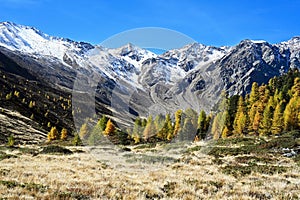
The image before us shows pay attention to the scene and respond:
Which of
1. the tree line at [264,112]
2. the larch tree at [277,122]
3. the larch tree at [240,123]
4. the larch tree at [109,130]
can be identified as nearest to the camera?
the larch tree at [109,130]

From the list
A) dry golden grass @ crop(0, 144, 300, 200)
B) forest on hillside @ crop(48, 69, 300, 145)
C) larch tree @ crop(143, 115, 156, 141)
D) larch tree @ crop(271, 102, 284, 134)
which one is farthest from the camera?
larch tree @ crop(271, 102, 284, 134)

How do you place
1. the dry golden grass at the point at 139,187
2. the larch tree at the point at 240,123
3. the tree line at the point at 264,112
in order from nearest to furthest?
1. the dry golden grass at the point at 139,187
2. the tree line at the point at 264,112
3. the larch tree at the point at 240,123

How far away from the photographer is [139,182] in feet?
53.7

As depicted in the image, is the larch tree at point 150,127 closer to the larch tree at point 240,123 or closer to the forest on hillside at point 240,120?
the forest on hillside at point 240,120

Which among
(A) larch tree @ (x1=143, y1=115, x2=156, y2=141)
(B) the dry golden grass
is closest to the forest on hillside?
(A) larch tree @ (x1=143, y1=115, x2=156, y2=141)

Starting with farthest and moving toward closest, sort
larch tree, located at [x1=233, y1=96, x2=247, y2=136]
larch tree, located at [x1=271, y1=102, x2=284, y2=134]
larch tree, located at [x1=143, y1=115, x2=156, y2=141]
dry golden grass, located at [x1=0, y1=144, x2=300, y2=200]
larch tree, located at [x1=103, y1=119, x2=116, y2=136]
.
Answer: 1. larch tree, located at [x1=233, y1=96, x2=247, y2=136]
2. larch tree, located at [x1=271, y1=102, x2=284, y2=134]
3. larch tree, located at [x1=103, y1=119, x2=116, y2=136]
4. larch tree, located at [x1=143, y1=115, x2=156, y2=141]
5. dry golden grass, located at [x1=0, y1=144, x2=300, y2=200]

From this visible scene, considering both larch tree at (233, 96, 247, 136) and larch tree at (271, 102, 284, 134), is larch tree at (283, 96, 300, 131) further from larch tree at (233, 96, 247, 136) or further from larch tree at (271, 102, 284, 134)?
larch tree at (233, 96, 247, 136)

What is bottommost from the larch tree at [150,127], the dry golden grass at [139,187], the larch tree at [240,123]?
the dry golden grass at [139,187]

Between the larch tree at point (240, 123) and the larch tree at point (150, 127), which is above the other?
the larch tree at point (240, 123)

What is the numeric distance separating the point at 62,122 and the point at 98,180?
516ft

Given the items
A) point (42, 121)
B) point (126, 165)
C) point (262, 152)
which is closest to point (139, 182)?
point (126, 165)

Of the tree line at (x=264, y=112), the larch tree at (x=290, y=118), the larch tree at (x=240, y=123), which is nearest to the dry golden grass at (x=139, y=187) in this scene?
the tree line at (x=264, y=112)

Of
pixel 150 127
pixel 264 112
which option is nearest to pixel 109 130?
pixel 150 127

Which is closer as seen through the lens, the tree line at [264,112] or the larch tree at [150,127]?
the larch tree at [150,127]
